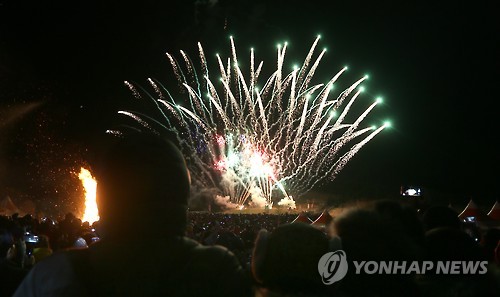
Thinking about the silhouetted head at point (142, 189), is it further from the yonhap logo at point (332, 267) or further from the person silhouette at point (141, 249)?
the yonhap logo at point (332, 267)

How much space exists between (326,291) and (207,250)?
46cm

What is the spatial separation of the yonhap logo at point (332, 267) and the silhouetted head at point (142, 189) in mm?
506

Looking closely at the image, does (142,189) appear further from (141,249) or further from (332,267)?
(332,267)

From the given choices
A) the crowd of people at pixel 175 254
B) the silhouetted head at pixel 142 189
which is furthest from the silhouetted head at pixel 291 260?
the silhouetted head at pixel 142 189

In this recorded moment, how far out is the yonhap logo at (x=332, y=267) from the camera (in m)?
1.95

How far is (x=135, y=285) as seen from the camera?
5.79ft

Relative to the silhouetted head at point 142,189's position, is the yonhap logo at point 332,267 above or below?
below

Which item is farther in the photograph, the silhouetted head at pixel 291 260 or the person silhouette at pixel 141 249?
the silhouetted head at pixel 291 260

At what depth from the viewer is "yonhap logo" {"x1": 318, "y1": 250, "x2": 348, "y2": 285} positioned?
1948 mm

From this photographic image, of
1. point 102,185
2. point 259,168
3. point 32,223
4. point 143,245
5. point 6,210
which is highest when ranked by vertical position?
point 259,168

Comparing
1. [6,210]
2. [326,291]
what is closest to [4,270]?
[326,291]

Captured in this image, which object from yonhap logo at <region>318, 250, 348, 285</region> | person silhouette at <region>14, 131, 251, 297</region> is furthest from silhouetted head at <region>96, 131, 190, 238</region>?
yonhap logo at <region>318, 250, 348, 285</region>

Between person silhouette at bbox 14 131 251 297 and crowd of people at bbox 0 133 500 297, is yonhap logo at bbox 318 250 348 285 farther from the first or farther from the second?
person silhouette at bbox 14 131 251 297

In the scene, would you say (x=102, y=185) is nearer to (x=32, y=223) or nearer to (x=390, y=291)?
(x=390, y=291)
